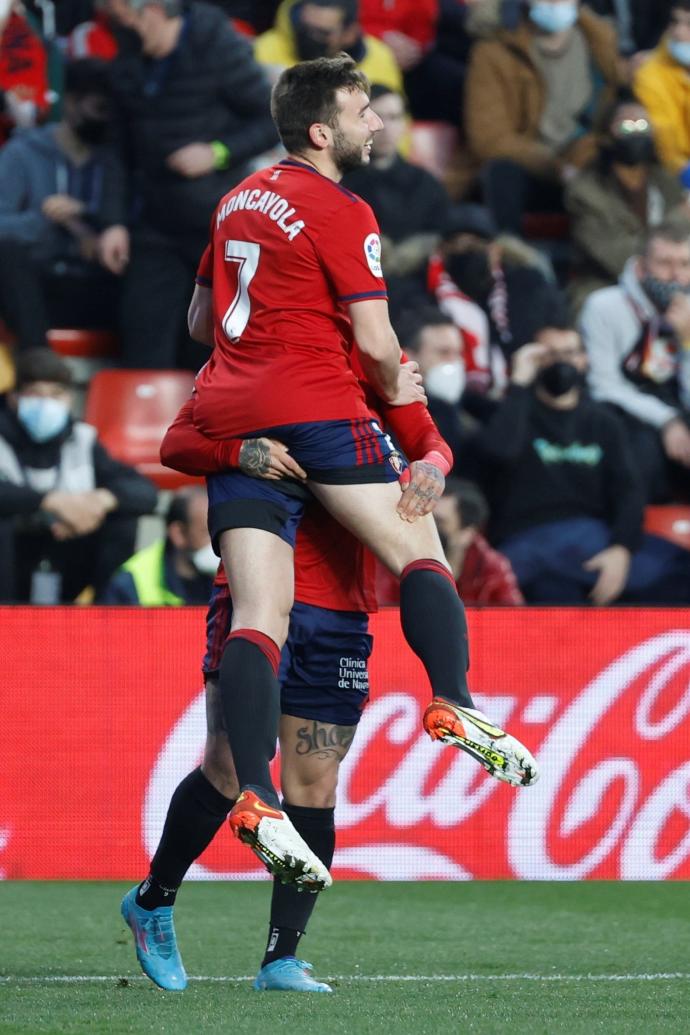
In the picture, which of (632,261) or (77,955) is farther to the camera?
(632,261)

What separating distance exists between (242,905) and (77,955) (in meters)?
1.48

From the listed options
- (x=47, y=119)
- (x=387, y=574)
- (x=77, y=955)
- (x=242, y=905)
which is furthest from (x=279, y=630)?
(x=47, y=119)

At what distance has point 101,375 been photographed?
10.0 meters

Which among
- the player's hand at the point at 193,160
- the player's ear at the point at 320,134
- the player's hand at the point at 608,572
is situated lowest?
the player's hand at the point at 608,572

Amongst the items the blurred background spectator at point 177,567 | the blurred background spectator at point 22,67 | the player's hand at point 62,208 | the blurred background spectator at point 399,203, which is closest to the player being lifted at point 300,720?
the blurred background spectator at point 177,567

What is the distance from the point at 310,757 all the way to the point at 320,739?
2.0 inches

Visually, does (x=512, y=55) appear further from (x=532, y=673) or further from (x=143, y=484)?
(x=532, y=673)

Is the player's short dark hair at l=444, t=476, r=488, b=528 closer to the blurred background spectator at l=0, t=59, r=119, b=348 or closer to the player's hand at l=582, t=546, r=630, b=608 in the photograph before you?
the player's hand at l=582, t=546, r=630, b=608

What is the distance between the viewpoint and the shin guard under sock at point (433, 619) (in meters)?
4.22

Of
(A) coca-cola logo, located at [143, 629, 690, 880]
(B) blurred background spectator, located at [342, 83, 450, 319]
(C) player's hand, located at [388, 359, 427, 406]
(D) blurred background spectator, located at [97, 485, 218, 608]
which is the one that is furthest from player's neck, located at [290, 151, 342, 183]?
(B) blurred background spectator, located at [342, 83, 450, 319]

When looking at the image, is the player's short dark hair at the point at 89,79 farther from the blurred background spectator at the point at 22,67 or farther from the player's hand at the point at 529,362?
the player's hand at the point at 529,362

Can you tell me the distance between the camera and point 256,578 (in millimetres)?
4164

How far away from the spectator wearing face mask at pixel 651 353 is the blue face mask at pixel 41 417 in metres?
2.85

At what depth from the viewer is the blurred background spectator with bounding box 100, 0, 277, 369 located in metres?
9.84
